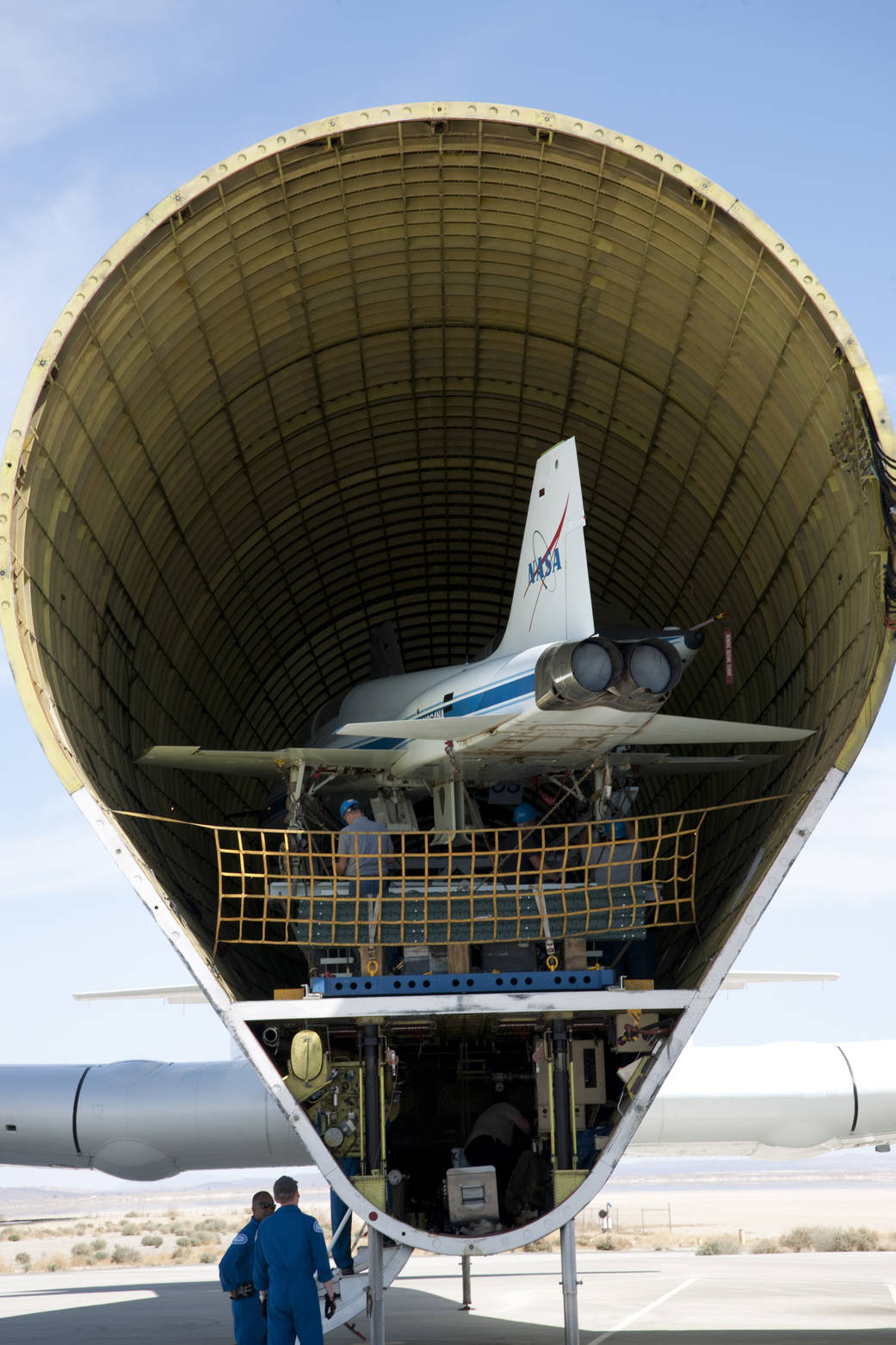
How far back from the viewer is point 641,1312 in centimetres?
1347

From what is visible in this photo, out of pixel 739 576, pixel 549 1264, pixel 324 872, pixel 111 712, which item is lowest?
pixel 549 1264

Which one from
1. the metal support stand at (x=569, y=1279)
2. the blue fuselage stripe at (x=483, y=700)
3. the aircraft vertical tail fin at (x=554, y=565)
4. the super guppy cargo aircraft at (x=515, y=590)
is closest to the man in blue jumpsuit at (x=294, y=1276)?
the super guppy cargo aircraft at (x=515, y=590)

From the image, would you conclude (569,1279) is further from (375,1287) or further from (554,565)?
(554,565)

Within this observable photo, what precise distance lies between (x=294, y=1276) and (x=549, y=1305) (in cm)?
863

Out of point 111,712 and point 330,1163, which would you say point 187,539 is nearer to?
point 111,712

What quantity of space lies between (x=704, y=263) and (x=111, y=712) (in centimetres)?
635

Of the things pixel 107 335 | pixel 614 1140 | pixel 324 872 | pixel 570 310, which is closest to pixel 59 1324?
pixel 324 872

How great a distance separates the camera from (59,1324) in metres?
14.5

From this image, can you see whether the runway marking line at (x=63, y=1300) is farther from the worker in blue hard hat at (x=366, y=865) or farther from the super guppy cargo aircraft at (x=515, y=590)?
the worker in blue hard hat at (x=366, y=865)

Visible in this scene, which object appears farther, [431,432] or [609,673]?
[431,432]

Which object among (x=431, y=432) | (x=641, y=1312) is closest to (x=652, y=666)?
(x=431, y=432)

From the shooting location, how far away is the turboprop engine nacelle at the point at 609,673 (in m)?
9.77

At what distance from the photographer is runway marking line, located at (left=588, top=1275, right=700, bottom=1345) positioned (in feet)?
37.2

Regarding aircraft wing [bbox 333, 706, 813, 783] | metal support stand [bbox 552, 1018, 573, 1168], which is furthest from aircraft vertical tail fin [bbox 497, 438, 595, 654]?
metal support stand [bbox 552, 1018, 573, 1168]
